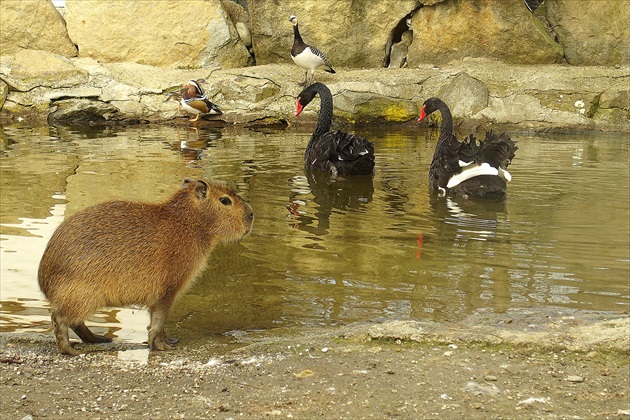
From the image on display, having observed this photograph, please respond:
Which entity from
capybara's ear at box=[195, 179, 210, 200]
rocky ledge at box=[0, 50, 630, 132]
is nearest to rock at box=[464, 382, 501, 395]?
capybara's ear at box=[195, 179, 210, 200]

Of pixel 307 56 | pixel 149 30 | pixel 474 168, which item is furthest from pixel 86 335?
pixel 149 30

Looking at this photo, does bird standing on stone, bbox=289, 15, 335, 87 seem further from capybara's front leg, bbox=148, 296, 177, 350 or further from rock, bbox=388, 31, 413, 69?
capybara's front leg, bbox=148, 296, 177, 350

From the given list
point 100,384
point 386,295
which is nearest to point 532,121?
point 386,295

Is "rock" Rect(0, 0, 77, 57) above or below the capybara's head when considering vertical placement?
above

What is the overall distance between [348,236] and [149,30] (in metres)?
11.9

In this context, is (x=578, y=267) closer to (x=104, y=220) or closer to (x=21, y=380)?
(x=104, y=220)

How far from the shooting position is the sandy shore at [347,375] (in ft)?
11.7

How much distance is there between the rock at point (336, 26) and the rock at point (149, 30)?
3.03 feet

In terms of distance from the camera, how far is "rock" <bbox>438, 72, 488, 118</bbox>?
1591cm

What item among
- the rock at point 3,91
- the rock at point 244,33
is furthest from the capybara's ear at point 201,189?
the rock at point 244,33

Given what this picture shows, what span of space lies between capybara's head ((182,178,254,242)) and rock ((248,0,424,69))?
13.8 m

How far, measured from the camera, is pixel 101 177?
10.2 m

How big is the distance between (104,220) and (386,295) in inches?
87.5

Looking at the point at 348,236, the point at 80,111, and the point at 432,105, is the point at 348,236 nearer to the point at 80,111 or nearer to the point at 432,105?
the point at 432,105
